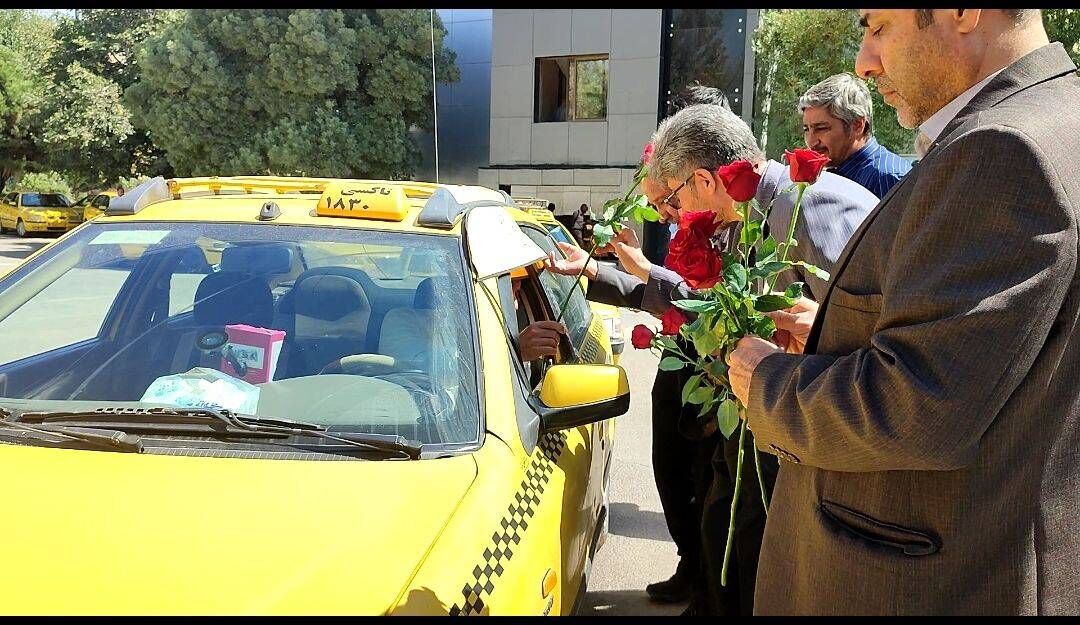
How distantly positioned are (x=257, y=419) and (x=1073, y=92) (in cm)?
167

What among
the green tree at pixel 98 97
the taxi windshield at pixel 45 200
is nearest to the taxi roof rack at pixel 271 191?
the green tree at pixel 98 97

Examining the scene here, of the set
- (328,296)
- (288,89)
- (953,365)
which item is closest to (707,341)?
(953,365)

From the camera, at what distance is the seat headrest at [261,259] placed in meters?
2.39

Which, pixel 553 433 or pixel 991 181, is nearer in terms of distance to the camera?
pixel 991 181

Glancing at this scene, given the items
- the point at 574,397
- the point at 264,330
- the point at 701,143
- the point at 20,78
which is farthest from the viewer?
the point at 20,78

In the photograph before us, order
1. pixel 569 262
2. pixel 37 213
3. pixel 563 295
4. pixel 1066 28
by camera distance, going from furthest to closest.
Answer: pixel 37 213, pixel 1066 28, pixel 563 295, pixel 569 262

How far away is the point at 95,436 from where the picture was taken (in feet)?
5.81

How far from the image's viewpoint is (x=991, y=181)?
1.16m

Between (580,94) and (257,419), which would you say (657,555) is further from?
(580,94)

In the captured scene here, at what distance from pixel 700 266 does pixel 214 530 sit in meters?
1.02

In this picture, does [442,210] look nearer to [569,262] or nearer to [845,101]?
[569,262]

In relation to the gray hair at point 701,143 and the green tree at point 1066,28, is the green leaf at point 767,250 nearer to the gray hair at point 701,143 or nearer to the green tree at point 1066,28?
the gray hair at point 701,143

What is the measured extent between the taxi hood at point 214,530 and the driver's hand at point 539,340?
729 millimetres

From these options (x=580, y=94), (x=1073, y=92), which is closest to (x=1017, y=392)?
(x=1073, y=92)
